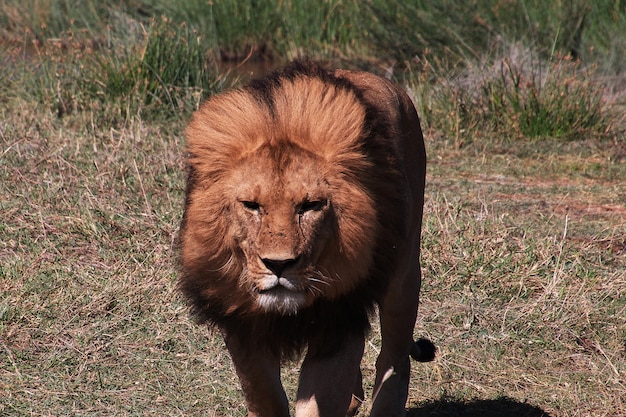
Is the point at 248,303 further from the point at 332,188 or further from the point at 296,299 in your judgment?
the point at 332,188

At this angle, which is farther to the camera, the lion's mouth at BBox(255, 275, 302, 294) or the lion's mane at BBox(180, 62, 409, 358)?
the lion's mane at BBox(180, 62, 409, 358)

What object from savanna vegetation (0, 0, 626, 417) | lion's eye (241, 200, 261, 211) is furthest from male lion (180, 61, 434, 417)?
savanna vegetation (0, 0, 626, 417)

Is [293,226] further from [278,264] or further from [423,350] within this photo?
[423,350]

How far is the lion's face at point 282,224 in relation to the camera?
2.56 m

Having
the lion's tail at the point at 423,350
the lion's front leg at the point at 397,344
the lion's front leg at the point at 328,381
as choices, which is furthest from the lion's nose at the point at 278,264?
the lion's tail at the point at 423,350

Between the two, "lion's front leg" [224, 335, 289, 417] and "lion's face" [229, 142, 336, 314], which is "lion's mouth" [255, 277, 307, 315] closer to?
"lion's face" [229, 142, 336, 314]

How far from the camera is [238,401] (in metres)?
3.72

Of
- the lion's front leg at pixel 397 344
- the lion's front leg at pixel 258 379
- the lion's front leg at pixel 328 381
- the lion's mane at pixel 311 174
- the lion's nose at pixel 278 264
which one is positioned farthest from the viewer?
the lion's front leg at pixel 397 344

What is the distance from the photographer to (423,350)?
3814 millimetres

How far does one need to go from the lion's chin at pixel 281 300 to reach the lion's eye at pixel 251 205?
0.22 metres

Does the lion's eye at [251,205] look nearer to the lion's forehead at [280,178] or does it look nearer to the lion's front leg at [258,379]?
the lion's forehead at [280,178]

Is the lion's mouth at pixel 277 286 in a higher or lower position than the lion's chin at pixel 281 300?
higher

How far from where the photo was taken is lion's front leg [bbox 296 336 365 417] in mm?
2854

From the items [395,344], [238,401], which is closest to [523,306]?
[395,344]
